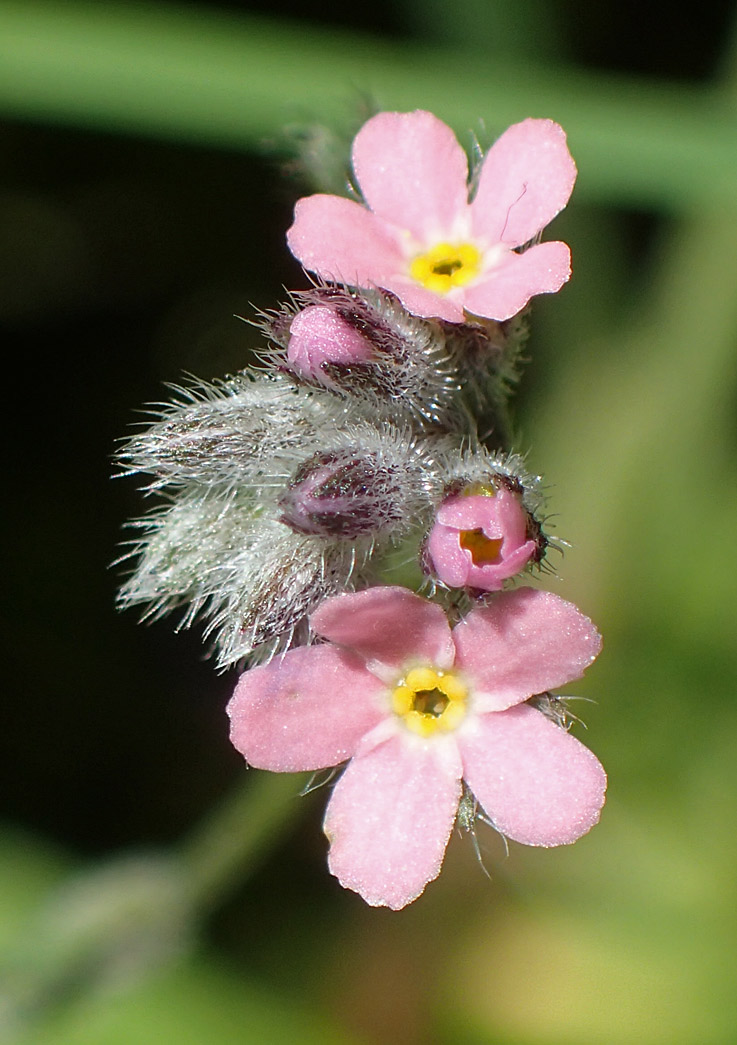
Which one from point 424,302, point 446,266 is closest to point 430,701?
point 424,302

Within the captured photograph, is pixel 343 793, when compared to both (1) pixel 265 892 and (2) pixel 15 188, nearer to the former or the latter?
(1) pixel 265 892

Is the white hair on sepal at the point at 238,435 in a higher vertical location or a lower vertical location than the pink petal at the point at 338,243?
lower

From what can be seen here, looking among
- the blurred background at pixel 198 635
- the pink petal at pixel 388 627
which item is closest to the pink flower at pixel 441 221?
the pink petal at pixel 388 627

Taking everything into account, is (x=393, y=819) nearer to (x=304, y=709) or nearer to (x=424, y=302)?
(x=304, y=709)

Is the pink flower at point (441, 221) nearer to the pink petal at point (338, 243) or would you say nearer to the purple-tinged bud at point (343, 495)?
the pink petal at point (338, 243)

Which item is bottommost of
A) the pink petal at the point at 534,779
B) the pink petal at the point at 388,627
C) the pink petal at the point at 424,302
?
the pink petal at the point at 534,779

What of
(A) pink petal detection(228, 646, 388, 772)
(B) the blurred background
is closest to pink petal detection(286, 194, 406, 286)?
(A) pink petal detection(228, 646, 388, 772)
